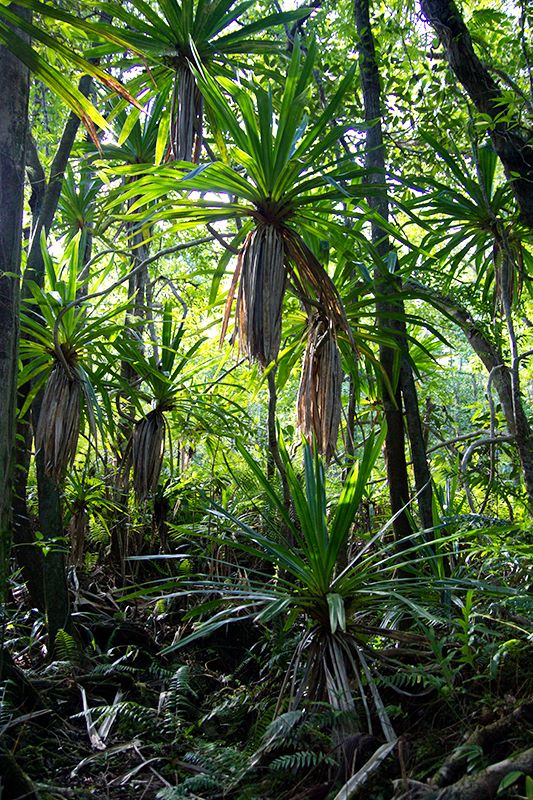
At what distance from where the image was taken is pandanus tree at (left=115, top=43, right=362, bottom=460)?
2312 millimetres

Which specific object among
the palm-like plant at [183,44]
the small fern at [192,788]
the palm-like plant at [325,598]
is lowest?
the small fern at [192,788]

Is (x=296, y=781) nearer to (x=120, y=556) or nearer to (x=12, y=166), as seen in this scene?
(x=12, y=166)

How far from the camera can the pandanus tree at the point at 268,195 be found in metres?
2.31

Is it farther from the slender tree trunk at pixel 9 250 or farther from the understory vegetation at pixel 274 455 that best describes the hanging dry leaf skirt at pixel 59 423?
the slender tree trunk at pixel 9 250

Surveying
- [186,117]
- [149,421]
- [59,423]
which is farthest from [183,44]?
[149,421]

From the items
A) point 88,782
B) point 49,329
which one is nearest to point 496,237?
point 49,329

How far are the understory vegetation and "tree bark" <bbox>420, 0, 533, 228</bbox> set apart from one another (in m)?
0.01

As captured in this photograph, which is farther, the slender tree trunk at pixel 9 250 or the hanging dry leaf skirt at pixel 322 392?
the hanging dry leaf skirt at pixel 322 392

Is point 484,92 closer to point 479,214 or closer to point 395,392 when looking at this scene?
point 479,214

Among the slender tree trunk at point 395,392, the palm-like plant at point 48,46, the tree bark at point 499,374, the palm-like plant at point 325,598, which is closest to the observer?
the palm-like plant at point 48,46

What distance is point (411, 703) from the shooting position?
209cm

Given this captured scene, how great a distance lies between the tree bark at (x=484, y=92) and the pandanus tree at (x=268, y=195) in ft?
2.46

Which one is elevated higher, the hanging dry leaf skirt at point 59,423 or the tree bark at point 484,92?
the tree bark at point 484,92

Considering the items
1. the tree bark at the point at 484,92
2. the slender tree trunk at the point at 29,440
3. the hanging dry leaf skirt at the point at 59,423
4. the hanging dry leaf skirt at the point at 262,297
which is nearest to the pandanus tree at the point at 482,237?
the tree bark at the point at 484,92
